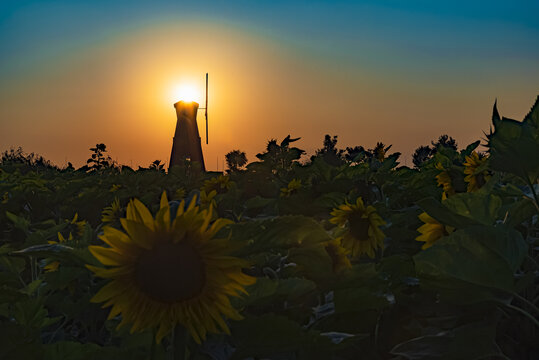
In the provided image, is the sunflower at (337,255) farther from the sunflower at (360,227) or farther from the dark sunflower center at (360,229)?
the dark sunflower center at (360,229)

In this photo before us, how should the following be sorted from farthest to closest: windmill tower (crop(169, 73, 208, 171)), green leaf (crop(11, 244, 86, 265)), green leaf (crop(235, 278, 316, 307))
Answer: windmill tower (crop(169, 73, 208, 171)) → green leaf (crop(235, 278, 316, 307)) → green leaf (crop(11, 244, 86, 265))

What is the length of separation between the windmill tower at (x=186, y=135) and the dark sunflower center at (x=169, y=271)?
25806 mm

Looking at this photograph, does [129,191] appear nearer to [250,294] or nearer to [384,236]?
[384,236]

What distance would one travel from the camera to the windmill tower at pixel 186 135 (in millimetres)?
27141

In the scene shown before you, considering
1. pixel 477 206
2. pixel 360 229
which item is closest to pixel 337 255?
pixel 477 206

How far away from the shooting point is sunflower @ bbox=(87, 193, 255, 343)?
3.63ft

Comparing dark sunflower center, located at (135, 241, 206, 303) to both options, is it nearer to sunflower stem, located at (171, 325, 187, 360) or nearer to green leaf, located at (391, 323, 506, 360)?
sunflower stem, located at (171, 325, 187, 360)

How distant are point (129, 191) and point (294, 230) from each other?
5.12 metres

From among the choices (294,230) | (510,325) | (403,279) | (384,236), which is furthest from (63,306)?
(510,325)

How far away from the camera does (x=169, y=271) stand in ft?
3.78

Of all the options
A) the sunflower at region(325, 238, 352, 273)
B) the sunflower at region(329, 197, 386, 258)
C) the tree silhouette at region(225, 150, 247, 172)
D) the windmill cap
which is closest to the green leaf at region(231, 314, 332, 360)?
the sunflower at region(325, 238, 352, 273)

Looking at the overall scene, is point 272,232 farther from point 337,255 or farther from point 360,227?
point 360,227

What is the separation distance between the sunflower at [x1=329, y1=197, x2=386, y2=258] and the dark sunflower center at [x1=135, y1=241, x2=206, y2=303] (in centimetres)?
160

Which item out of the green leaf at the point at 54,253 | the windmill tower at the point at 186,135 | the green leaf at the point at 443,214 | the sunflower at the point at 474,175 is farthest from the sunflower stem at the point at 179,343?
the windmill tower at the point at 186,135
